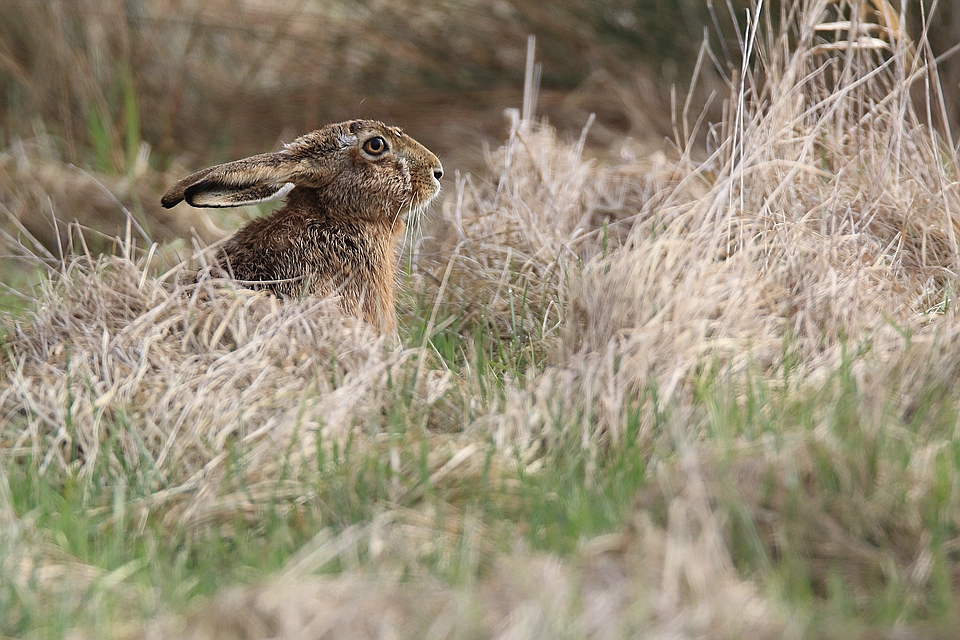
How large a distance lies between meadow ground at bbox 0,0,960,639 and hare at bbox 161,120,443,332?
0.78 feet

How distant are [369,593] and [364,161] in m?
2.33

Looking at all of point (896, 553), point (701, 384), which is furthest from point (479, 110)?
point (896, 553)

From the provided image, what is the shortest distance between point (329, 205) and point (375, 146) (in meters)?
0.28

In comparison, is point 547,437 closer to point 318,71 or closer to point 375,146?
point 375,146

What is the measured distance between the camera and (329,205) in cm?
436

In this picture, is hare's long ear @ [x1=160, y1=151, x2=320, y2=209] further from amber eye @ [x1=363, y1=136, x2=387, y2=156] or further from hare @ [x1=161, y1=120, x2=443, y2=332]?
amber eye @ [x1=363, y1=136, x2=387, y2=156]

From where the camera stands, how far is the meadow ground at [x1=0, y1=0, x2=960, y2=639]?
2348 mm

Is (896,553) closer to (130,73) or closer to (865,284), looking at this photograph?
(865,284)

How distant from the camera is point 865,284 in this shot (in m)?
3.86

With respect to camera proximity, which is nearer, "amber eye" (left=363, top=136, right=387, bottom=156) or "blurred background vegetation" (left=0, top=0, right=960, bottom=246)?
"amber eye" (left=363, top=136, right=387, bottom=156)

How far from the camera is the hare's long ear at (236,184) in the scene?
4.12m

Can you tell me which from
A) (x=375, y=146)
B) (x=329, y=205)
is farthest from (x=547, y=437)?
(x=375, y=146)

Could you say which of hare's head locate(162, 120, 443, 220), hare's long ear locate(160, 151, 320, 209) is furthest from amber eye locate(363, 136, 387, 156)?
hare's long ear locate(160, 151, 320, 209)

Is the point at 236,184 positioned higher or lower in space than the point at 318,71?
higher
